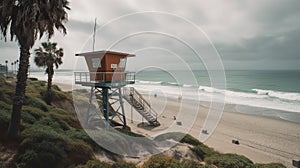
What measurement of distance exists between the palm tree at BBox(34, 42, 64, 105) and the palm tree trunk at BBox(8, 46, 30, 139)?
1220cm

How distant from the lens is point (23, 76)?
355 inches

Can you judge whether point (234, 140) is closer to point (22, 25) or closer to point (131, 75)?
point (131, 75)

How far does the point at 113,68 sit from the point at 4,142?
30.2 feet

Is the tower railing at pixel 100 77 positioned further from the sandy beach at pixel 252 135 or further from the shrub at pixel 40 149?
the shrub at pixel 40 149

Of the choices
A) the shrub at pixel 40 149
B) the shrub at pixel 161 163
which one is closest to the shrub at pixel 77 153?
the shrub at pixel 40 149

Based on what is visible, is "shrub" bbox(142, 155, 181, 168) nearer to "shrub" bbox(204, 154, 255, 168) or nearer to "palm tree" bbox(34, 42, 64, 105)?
"shrub" bbox(204, 154, 255, 168)

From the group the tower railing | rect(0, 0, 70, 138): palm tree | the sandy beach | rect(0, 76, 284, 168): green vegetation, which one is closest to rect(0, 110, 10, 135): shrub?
rect(0, 76, 284, 168): green vegetation

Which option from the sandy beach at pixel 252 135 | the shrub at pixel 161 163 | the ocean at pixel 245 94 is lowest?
the sandy beach at pixel 252 135

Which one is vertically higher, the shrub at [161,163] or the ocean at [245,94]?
the shrub at [161,163]

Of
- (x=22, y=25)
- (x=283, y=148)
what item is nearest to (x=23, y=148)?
(x=22, y=25)

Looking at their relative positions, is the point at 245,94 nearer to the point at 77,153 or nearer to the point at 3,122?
the point at 77,153

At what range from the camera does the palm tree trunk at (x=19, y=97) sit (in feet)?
28.6

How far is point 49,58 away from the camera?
829 inches

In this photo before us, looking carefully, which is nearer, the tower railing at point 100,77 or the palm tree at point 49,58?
the tower railing at point 100,77
